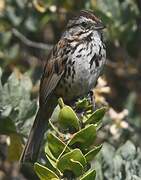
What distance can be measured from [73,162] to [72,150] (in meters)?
0.05

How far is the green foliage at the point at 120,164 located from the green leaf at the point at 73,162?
860mm

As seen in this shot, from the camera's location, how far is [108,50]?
22.3ft

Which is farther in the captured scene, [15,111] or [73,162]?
[15,111]

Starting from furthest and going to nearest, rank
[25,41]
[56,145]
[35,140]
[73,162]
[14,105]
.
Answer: [25,41] < [14,105] < [35,140] < [56,145] < [73,162]

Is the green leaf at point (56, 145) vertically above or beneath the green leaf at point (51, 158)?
above

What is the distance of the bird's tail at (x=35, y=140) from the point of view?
4.74 meters

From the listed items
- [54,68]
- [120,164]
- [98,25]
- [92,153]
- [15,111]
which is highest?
[98,25]

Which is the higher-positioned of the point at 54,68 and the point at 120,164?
the point at 54,68

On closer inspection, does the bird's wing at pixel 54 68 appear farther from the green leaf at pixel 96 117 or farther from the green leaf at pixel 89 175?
the green leaf at pixel 89 175

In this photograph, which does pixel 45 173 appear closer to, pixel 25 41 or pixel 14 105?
pixel 14 105

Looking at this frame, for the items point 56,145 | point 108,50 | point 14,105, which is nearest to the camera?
point 56,145

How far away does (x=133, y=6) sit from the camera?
626 cm

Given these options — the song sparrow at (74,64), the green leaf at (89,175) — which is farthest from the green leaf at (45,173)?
the song sparrow at (74,64)

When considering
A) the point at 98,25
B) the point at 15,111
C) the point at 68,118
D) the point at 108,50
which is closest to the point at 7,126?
the point at 15,111
